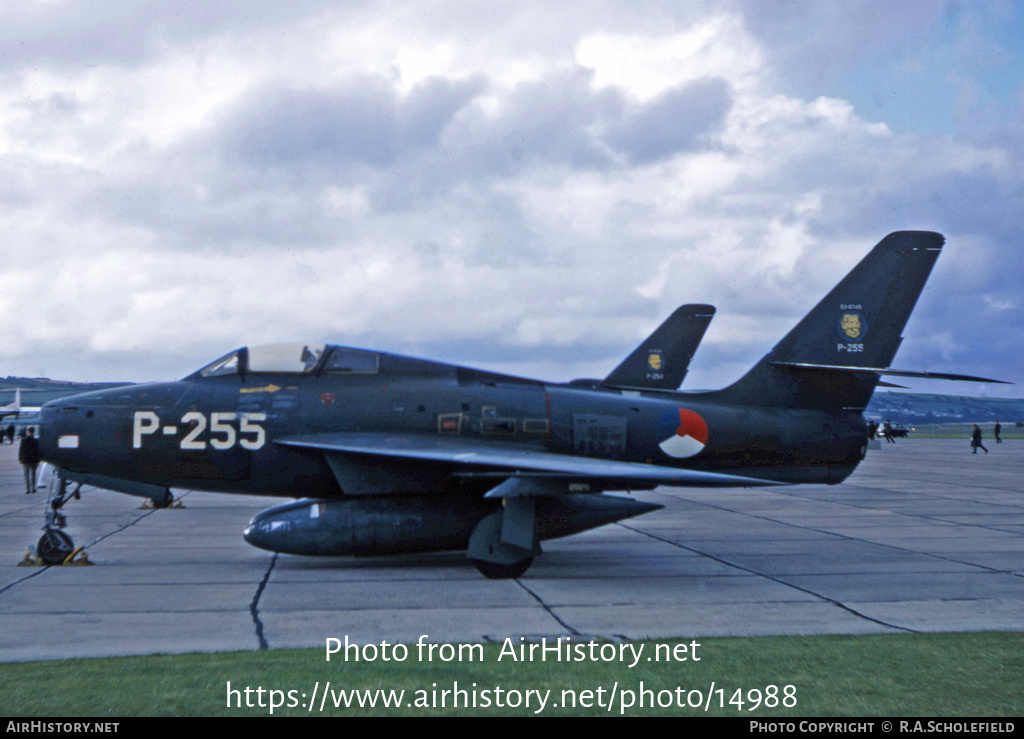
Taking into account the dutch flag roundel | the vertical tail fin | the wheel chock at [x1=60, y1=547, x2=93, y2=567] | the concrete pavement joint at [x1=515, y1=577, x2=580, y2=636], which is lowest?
the wheel chock at [x1=60, y1=547, x2=93, y2=567]

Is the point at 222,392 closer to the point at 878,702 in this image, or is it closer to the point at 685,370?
the point at 878,702

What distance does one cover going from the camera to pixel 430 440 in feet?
39.2

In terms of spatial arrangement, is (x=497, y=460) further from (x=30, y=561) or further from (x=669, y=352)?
(x=669, y=352)

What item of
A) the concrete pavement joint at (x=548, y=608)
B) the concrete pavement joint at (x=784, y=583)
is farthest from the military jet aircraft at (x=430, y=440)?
the concrete pavement joint at (x=784, y=583)

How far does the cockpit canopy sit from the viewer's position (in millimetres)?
12367

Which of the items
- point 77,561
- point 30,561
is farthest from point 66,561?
point 30,561

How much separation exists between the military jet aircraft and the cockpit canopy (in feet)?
0.06

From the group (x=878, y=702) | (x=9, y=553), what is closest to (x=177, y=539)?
(x=9, y=553)

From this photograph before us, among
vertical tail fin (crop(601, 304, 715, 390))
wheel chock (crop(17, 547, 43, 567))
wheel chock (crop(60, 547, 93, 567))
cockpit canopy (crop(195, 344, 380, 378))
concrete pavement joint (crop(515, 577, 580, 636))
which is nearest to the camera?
concrete pavement joint (crop(515, 577, 580, 636))

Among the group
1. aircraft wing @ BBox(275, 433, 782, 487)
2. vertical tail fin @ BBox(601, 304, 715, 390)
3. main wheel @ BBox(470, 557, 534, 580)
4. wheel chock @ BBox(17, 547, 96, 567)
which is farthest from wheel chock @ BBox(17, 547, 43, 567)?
vertical tail fin @ BBox(601, 304, 715, 390)

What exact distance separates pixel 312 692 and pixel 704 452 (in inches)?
312

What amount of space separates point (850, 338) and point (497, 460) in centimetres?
618

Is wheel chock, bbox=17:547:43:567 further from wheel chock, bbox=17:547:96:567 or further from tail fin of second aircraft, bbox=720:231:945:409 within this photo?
tail fin of second aircraft, bbox=720:231:945:409

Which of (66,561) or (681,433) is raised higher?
(681,433)
